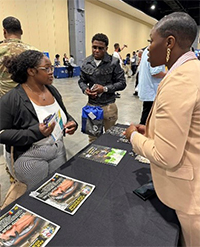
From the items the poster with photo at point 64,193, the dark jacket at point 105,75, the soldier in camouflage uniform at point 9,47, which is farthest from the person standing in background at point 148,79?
the poster with photo at point 64,193

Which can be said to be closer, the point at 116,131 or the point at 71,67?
the point at 116,131

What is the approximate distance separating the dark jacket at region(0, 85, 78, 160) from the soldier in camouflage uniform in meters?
0.80

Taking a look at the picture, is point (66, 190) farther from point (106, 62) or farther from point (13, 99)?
point (106, 62)

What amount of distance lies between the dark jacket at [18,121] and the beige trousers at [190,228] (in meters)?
0.99

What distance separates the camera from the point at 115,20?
14945 mm

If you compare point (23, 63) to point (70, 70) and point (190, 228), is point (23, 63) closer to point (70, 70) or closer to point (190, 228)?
point (190, 228)

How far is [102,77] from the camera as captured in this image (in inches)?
85.4

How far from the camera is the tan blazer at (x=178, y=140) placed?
2.24 feet

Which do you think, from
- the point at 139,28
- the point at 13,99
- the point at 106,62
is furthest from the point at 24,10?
the point at 139,28

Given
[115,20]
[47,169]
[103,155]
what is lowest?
[47,169]

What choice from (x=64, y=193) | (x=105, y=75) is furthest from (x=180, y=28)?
(x=105, y=75)

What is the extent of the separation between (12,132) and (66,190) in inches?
23.1

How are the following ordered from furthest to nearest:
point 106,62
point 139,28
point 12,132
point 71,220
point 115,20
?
point 139,28 → point 115,20 → point 106,62 → point 12,132 → point 71,220

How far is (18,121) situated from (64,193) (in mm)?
656
